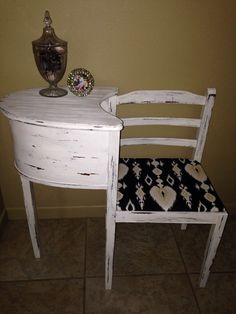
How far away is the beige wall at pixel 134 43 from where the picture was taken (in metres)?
1.38

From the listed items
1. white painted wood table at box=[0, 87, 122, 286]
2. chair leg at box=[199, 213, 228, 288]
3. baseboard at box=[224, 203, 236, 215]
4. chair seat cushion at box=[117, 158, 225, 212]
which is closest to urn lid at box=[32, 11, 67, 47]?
white painted wood table at box=[0, 87, 122, 286]

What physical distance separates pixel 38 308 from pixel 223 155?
4.79 ft

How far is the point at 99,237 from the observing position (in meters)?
1.90

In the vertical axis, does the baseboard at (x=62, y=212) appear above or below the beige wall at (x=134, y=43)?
below

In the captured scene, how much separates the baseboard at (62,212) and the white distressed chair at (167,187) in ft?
1.90

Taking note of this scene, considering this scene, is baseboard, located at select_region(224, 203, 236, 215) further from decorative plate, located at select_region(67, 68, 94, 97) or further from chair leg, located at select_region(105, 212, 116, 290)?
decorative plate, located at select_region(67, 68, 94, 97)

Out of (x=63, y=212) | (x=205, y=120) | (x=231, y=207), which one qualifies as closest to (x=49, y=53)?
(x=205, y=120)

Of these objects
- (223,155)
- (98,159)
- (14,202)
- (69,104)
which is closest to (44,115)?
(69,104)

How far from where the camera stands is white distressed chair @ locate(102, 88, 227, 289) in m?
1.32

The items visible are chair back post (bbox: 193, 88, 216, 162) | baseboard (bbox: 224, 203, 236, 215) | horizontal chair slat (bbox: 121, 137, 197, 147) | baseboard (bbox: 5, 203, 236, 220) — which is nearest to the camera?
chair back post (bbox: 193, 88, 216, 162)

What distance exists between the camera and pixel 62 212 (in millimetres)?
2006

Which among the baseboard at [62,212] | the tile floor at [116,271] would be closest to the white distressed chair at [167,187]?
the tile floor at [116,271]

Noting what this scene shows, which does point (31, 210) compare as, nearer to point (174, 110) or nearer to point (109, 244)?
point (109, 244)

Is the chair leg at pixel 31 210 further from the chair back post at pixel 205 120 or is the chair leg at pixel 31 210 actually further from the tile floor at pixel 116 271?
the chair back post at pixel 205 120
